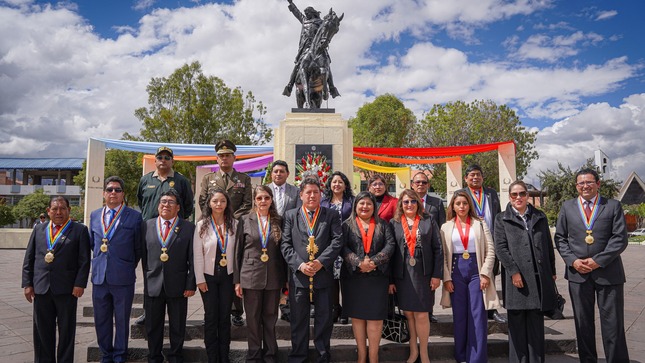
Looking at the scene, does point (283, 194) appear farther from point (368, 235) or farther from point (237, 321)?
point (237, 321)

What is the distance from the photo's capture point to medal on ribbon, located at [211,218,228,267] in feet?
12.4

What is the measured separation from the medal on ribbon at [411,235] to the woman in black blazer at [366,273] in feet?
0.45

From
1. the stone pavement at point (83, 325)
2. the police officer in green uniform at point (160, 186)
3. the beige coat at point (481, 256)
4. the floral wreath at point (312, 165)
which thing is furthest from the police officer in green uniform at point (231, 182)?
the floral wreath at point (312, 165)

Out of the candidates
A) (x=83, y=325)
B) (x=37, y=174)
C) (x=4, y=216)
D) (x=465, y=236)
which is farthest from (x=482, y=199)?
(x=37, y=174)

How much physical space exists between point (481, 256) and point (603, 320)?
120 centimetres

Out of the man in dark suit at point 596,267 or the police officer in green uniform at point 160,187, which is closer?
the man in dark suit at point 596,267

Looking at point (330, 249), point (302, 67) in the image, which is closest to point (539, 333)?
point (330, 249)

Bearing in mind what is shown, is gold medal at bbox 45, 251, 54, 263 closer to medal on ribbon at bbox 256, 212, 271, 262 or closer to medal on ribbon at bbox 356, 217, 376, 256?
medal on ribbon at bbox 256, 212, 271, 262

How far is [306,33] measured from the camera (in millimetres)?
7949

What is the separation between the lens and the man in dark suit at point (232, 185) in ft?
14.7

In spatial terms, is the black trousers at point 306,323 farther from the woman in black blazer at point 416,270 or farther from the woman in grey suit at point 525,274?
the woman in grey suit at point 525,274

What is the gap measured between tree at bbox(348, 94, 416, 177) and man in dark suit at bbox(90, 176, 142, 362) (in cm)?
2145

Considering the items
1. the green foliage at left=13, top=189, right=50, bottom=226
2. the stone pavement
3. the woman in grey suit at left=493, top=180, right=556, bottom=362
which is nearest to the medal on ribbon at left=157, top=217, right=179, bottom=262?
the stone pavement

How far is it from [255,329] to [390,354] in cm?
130
